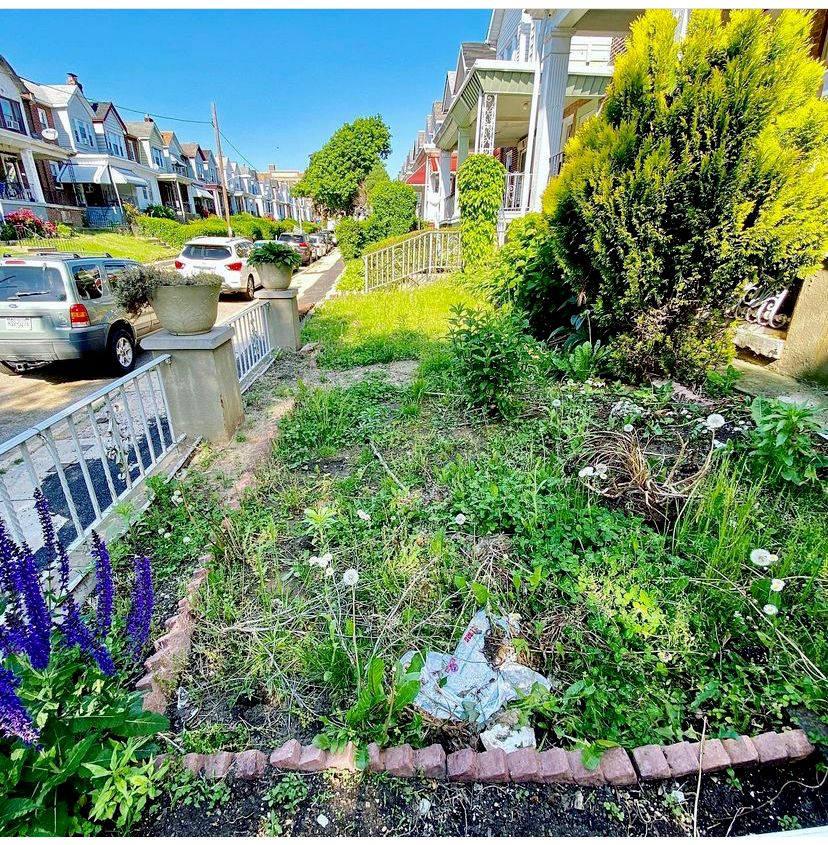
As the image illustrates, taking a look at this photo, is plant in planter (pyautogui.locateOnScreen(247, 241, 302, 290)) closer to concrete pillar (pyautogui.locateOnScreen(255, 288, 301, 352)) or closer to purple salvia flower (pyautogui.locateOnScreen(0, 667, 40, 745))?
concrete pillar (pyautogui.locateOnScreen(255, 288, 301, 352))

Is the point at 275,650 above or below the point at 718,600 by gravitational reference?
below

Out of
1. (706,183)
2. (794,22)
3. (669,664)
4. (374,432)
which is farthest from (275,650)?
(794,22)

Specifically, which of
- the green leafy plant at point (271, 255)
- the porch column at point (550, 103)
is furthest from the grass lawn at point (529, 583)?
the porch column at point (550, 103)

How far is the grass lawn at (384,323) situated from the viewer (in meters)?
6.30

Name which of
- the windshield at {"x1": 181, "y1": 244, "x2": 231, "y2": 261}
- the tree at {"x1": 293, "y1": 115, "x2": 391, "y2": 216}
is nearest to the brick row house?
the tree at {"x1": 293, "y1": 115, "x2": 391, "y2": 216}

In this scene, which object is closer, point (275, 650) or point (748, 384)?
point (275, 650)

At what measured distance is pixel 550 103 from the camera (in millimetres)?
9555

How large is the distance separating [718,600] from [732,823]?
845mm

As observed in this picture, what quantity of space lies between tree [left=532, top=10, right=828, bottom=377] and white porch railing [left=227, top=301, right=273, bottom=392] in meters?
3.90

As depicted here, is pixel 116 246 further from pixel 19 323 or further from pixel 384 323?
pixel 384 323

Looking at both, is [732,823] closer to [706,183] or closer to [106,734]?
[106,734]

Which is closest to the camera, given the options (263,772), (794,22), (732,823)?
(732,823)

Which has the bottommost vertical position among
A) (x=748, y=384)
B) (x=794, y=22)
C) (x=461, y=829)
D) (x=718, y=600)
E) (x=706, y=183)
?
(x=461, y=829)

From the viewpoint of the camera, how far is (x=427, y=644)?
6.49 ft
